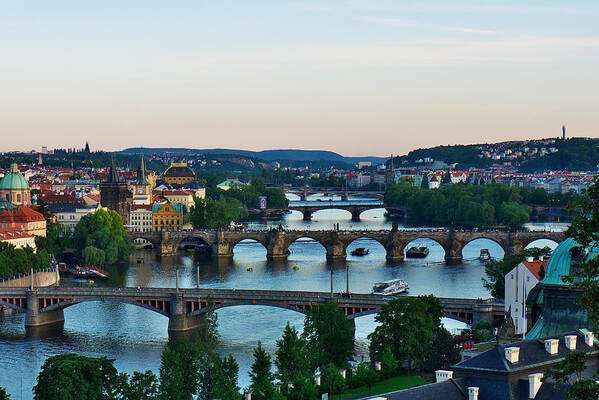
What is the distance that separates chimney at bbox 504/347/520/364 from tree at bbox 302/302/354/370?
1451cm

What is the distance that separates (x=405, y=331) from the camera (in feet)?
114

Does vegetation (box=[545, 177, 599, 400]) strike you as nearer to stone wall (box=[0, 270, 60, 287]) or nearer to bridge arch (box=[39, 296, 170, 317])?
bridge arch (box=[39, 296, 170, 317])

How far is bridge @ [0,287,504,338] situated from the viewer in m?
42.7

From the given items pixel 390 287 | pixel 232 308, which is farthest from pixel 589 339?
pixel 390 287

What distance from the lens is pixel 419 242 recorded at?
89.1 metres

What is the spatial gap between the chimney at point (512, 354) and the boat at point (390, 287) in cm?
3406

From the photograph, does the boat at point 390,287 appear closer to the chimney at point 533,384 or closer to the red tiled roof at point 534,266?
the red tiled roof at point 534,266

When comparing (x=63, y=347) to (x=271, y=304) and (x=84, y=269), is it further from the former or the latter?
(x=84, y=269)

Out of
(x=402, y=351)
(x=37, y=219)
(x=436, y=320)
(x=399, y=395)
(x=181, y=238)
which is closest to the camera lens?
(x=399, y=395)

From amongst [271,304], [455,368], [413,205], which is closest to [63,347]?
[271,304]

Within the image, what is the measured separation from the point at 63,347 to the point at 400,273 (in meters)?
28.3

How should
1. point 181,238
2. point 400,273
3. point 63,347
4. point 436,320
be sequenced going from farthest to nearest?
point 181,238 → point 400,273 → point 63,347 → point 436,320

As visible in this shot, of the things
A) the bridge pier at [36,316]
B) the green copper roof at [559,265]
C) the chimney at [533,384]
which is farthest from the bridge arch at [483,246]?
the chimney at [533,384]

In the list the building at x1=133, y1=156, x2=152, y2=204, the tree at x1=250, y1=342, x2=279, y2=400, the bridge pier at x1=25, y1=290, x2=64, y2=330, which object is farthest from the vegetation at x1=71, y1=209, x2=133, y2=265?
the tree at x1=250, y1=342, x2=279, y2=400
